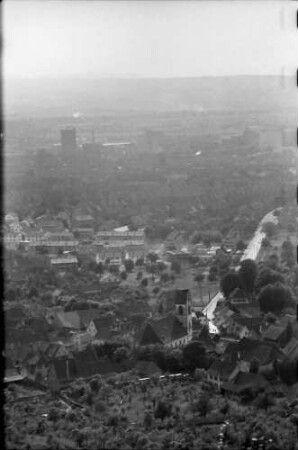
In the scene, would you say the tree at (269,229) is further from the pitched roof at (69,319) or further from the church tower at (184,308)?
the pitched roof at (69,319)

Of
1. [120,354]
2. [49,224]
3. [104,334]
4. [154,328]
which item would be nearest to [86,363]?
[120,354]

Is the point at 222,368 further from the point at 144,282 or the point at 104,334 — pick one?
the point at 144,282

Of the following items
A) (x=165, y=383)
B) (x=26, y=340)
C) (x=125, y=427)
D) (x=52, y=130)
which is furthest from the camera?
(x=52, y=130)

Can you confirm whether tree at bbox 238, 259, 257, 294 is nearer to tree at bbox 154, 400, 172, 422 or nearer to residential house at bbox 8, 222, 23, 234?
residential house at bbox 8, 222, 23, 234

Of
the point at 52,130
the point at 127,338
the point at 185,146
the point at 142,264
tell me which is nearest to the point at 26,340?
the point at 127,338

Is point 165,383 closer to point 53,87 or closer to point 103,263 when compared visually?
point 103,263

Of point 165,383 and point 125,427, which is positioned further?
point 165,383

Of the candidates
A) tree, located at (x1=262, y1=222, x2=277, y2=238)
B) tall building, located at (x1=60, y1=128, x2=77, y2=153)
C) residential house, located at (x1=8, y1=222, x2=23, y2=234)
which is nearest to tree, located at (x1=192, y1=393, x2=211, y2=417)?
residential house, located at (x1=8, y1=222, x2=23, y2=234)
